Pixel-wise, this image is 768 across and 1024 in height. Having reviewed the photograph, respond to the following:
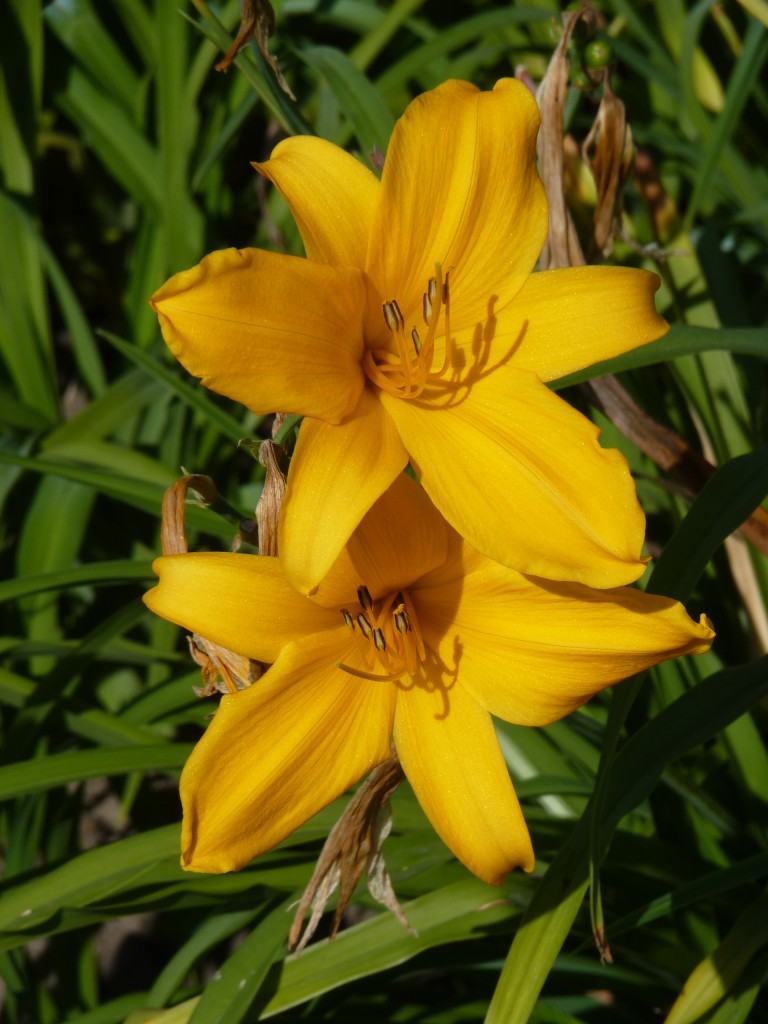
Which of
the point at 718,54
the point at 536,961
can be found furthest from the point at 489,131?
the point at 718,54

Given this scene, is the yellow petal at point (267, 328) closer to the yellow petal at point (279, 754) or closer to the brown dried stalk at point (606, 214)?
the yellow petal at point (279, 754)

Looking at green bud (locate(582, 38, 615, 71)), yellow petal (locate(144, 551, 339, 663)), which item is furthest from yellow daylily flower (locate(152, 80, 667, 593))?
green bud (locate(582, 38, 615, 71))

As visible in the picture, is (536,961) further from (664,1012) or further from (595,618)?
(664,1012)

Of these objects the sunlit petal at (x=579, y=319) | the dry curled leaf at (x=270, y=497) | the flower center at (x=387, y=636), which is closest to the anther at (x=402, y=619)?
the flower center at (x=387, y=636)

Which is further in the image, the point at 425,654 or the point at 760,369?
the point at 760,369

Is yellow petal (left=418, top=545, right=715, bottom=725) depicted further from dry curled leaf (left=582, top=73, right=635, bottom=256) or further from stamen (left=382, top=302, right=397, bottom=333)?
dry curled leaf (left=582, top=73, right=635, bottom=256)

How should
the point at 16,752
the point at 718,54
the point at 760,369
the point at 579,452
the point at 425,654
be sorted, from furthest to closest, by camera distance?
the point at 718,54, the point at 760,369, the point at 16,752, the point at 425,654, the point at 579,452

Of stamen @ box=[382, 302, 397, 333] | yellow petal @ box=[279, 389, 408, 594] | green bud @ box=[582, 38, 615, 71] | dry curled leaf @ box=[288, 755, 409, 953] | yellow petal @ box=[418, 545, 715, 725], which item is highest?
green bud @ box=[582, 38, 615, 71]

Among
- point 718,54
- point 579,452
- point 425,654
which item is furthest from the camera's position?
point 718,54
